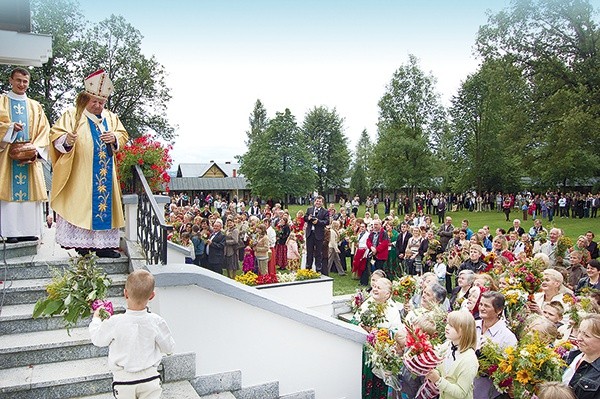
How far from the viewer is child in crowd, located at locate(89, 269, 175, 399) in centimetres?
343

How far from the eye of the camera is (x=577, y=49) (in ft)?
84.4

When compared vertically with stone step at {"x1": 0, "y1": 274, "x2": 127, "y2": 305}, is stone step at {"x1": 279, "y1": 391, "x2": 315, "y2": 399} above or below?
below

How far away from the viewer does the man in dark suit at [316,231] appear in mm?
14320

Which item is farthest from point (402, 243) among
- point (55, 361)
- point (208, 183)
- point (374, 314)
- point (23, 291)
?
point (208, 183)

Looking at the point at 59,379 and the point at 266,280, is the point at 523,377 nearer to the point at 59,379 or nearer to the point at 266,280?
the point at 59,379

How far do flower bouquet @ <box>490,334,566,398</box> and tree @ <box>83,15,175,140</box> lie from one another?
33.3 metres

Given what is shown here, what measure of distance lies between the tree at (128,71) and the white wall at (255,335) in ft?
102

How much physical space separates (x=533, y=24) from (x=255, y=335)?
1088 inches

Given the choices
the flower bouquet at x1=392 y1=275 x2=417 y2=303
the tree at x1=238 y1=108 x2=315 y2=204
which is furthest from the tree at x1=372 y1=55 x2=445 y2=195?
the flower bouquet at x1=392 y1=275 x2=417 y2=303

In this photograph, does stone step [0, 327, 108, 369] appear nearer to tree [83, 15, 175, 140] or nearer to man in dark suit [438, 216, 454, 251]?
man in dark suit [438, 216, 454, 251]

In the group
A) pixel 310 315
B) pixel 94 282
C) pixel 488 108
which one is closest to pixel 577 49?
pixel 488 108

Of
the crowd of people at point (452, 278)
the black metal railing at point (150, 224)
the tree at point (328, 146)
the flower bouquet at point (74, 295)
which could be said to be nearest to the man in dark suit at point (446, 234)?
the crowd of people at point (452, 278)

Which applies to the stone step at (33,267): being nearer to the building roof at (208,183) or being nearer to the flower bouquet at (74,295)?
the flower bouquet at (74,295)

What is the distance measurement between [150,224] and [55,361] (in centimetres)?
Answer: 183
